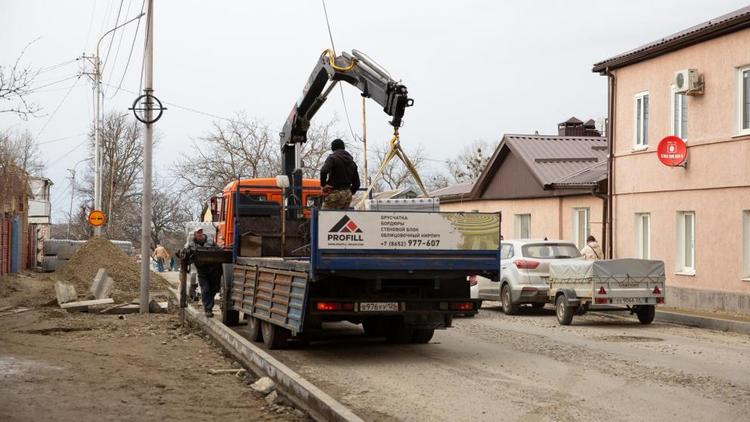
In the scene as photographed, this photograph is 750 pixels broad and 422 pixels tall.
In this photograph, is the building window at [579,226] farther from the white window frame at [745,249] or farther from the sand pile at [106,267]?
the sand pile at [106,267]

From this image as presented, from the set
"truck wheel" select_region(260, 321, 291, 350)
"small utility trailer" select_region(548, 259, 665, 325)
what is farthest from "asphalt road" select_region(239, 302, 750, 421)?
"small utility trailer" select_region(548, 259, 665, 325)

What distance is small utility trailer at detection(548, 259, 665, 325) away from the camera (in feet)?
55.8

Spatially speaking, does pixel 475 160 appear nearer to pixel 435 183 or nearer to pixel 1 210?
pixel 435 183

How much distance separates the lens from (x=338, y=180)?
13023mm

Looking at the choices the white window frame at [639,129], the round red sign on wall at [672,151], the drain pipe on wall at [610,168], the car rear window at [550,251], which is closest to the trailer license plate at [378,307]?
the car rear window at [550,251]

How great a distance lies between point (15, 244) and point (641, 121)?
2441 cm

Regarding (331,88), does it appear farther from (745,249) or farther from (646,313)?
(745,249)

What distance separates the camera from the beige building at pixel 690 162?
1970cm

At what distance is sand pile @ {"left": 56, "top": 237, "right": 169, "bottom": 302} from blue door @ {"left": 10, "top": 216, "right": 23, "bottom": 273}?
361 cm

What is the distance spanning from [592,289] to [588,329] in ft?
2.84

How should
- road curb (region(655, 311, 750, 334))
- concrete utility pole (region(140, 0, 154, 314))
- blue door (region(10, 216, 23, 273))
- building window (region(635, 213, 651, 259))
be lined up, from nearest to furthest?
road curb (region(655, 311, 750, 334)), concrete utility pole (region(140, 0, 154, 314)), building window (region(635, 213, 651, 259)), blue door (region(10, 216, 23, 273))

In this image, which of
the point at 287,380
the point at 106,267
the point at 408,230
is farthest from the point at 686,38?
the point at 106,267

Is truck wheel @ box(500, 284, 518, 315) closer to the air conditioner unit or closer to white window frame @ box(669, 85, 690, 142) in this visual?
white window frame @ box(669, 85, 690, 142)

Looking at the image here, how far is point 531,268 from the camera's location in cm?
1933
